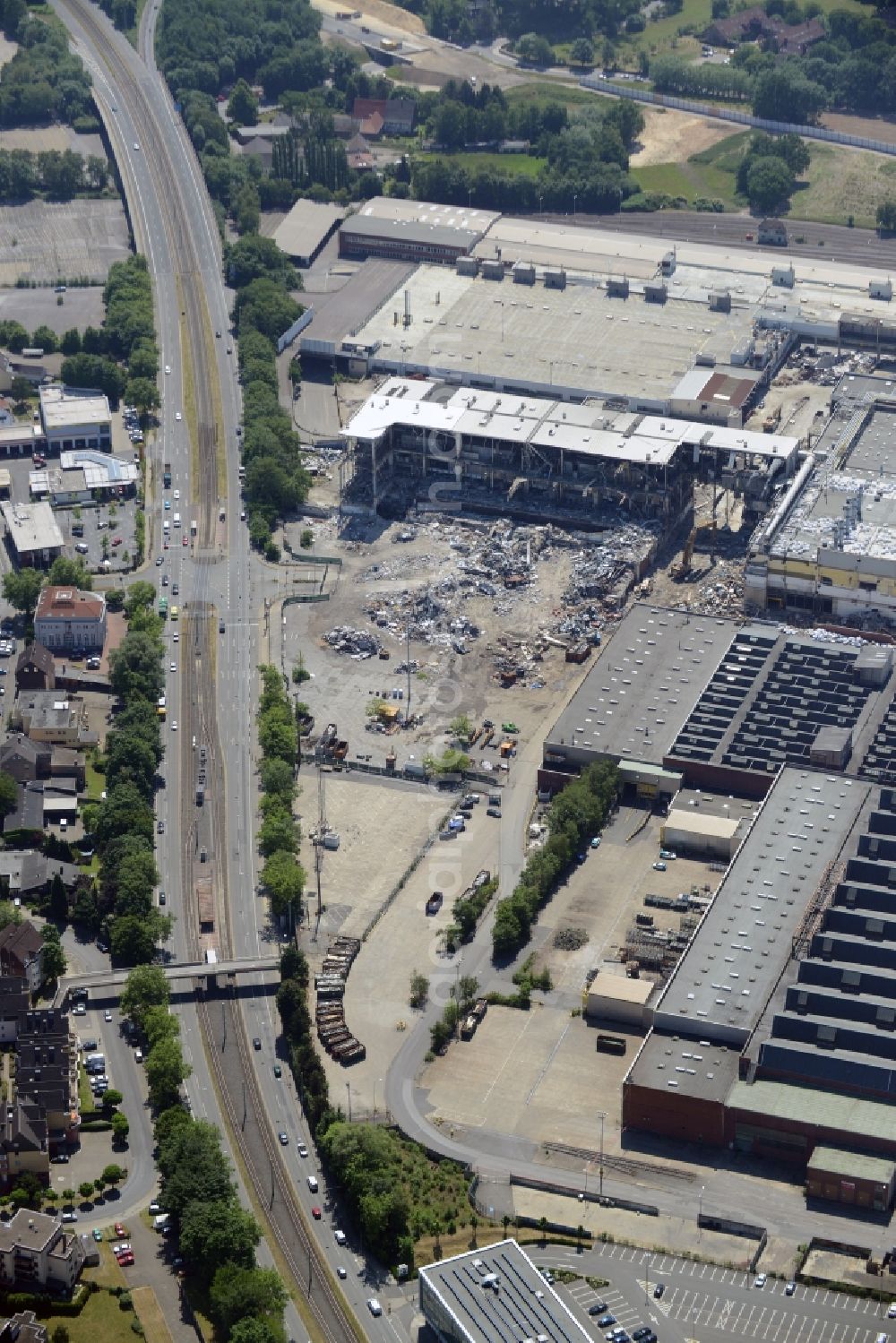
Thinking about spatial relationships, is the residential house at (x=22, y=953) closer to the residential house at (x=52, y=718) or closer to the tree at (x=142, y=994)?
the tree at (x=142, y=994)

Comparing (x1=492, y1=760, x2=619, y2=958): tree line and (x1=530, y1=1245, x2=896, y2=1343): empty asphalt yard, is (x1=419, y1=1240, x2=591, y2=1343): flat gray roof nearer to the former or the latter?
(x1=530, y1=1245, x2=896, y2=1343): empty asphalt yard

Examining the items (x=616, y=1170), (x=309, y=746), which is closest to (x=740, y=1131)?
(x=616, y=1170)

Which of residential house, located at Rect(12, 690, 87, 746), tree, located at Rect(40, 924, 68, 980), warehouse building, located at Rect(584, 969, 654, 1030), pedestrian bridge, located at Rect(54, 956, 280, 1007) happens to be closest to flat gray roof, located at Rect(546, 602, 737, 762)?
warehouse building, located at Rect(584, 969, 654, 1030)

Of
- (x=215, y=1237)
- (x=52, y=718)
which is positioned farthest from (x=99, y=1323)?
(x=52, y=718)

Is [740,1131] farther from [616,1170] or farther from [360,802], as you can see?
[360,802]

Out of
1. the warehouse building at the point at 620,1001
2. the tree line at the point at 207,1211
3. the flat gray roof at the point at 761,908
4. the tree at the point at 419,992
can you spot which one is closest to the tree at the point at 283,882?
the tree at the point at 419,992
